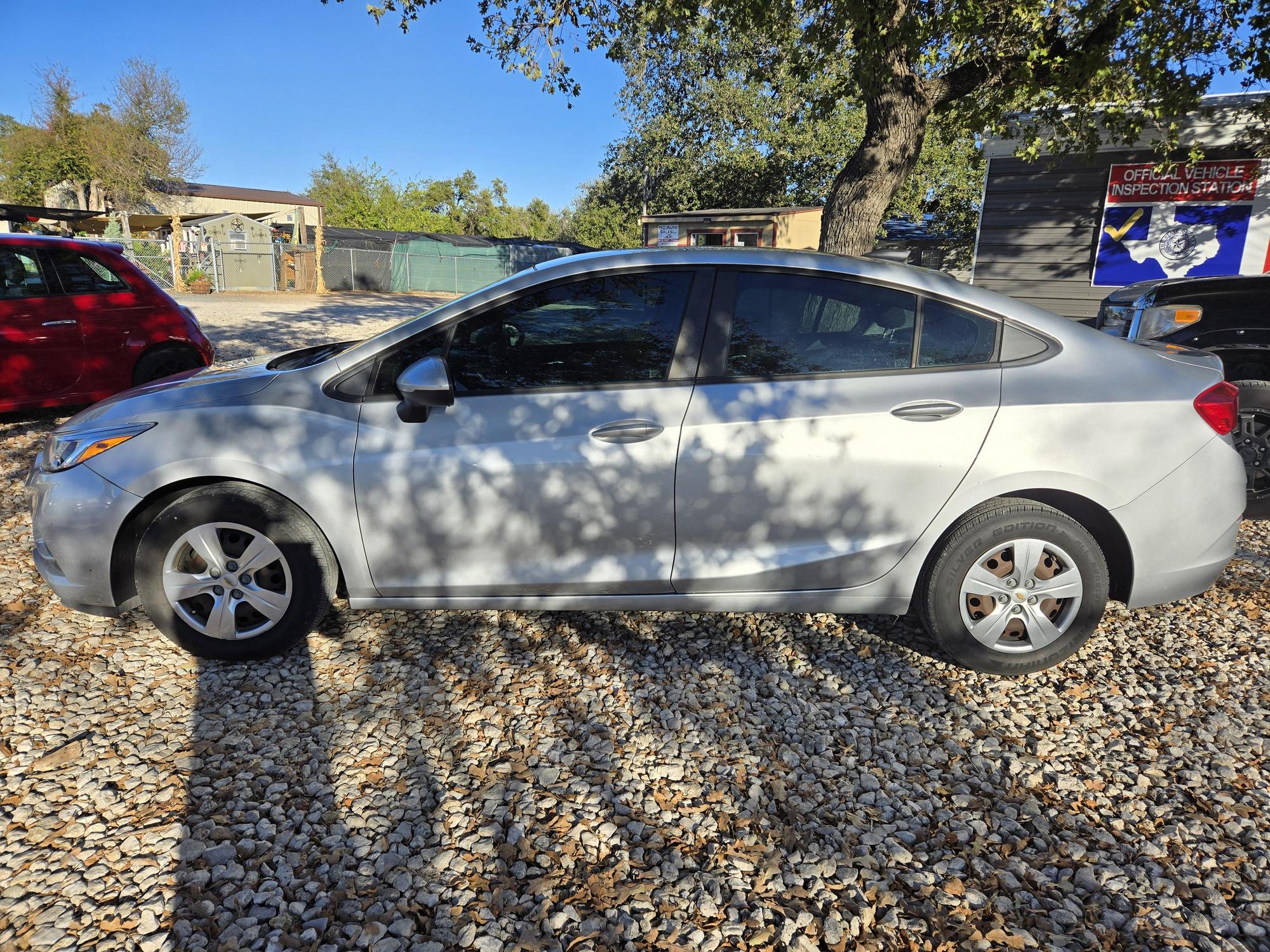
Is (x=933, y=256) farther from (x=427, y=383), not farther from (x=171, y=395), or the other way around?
(x=171, y=395)

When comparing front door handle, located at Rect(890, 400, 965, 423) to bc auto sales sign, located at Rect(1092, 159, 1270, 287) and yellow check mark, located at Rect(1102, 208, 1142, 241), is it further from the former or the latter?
yellow check mark, located at Rect(1102, 208, 1142, 241)

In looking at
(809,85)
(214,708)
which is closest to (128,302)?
(214,708)

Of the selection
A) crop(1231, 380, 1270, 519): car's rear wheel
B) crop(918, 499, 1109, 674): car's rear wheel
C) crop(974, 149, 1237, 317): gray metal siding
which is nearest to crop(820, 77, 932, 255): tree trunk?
crop(1231, 380, 1270, 519): car's rear wheel

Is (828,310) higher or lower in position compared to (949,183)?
lower

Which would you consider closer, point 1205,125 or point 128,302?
point 128,302

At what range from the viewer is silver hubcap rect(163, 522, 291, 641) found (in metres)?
3.21

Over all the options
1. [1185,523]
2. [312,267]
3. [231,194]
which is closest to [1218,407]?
[1185,523]

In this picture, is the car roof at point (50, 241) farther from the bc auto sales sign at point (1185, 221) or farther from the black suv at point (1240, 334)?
the bc auto sales sign at point (1185, 221)

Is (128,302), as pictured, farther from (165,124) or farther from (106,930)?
(165,124)

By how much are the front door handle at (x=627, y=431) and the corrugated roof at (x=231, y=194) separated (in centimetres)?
4707

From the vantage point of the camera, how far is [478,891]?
2189 mm

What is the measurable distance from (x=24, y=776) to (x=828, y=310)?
331cm

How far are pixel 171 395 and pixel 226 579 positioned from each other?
2.73ft

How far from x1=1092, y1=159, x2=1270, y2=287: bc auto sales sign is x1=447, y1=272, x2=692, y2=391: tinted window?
33.0 ft
